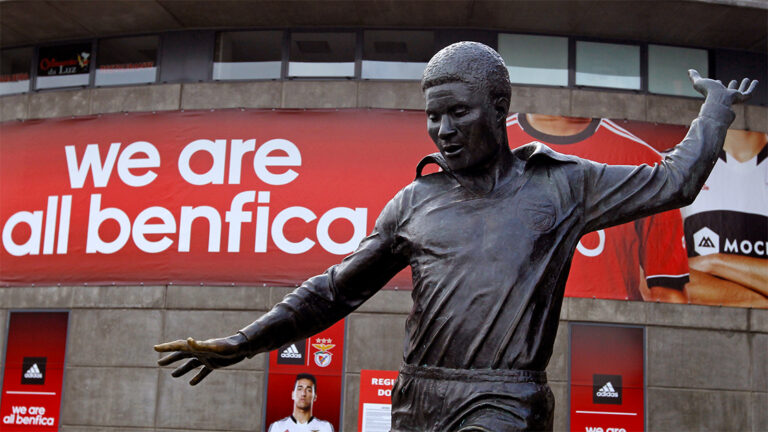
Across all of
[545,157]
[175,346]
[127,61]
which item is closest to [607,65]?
[127,61]

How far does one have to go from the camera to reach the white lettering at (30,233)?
1791cm

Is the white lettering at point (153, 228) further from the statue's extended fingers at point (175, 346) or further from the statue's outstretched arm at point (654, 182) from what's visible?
the statue's outstretched arm at point (654, 182)

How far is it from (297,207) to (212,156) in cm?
194

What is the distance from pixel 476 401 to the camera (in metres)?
3.30

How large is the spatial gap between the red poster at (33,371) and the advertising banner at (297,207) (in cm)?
81

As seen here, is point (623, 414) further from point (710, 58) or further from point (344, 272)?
point (344, 272)

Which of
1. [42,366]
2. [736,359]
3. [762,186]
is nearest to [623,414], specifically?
[736,359]

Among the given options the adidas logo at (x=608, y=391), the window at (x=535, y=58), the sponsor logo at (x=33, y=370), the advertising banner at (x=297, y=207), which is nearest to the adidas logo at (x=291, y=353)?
the advertising banner at (x=297, y=207)

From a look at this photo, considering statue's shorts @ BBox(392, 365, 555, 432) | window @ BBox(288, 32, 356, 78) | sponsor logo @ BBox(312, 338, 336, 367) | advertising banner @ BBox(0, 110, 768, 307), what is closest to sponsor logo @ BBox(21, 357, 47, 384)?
advertising banner @ BBox(0, 110, 768, 307)

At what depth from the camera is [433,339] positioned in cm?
348

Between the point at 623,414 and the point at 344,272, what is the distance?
13.4 metres

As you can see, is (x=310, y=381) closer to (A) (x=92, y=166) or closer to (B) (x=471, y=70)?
(A) (x=92, y=166)

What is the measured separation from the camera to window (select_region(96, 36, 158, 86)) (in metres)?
18.5

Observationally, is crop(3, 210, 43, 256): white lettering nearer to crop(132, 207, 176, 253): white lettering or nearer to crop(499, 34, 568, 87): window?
crop(132, 207, 176, 253): white lettering
